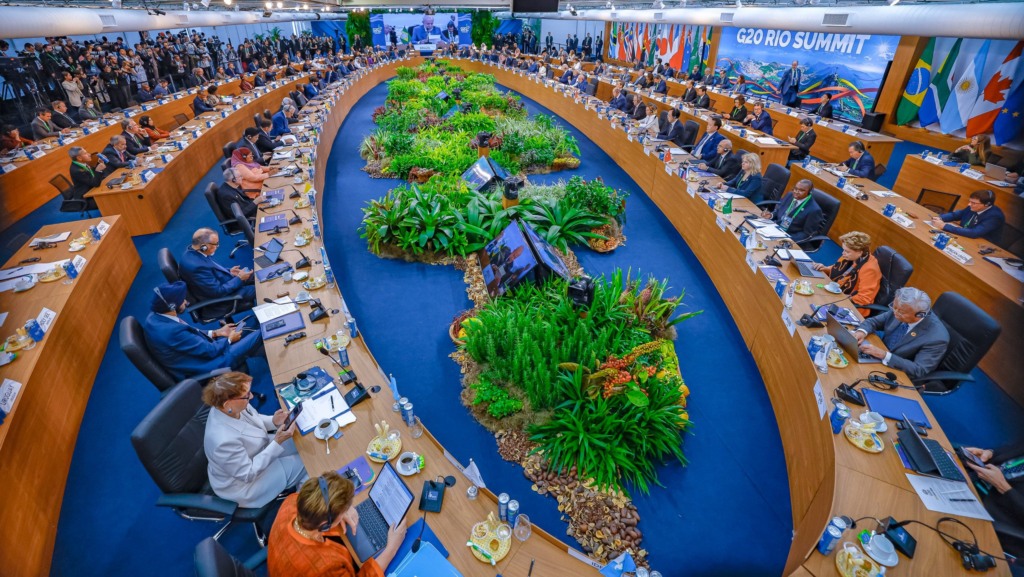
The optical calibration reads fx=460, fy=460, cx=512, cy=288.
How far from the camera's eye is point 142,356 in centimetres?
337

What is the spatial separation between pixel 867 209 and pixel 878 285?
262cm

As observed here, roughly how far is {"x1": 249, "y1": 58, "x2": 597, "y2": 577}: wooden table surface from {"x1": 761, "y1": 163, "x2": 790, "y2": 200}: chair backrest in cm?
607

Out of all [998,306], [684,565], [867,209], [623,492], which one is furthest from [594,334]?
[867,209]

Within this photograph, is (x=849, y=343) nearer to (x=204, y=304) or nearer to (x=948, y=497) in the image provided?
(x=948, y=497)

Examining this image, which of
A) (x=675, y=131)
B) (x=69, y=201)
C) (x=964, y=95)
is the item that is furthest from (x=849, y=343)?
(x=964, y=95)

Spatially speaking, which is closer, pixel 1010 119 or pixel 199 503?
pixel 199 503

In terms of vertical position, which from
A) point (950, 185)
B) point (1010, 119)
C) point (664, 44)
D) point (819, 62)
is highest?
point (664, 44)

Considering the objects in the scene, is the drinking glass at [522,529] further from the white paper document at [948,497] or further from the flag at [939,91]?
the flag at [939,91]

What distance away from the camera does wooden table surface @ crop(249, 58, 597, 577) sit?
2322mm

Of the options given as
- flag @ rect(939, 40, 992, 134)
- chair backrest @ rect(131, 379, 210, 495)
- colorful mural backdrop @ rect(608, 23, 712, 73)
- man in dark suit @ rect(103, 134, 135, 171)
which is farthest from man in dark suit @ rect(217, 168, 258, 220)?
colorful mural backdrop @ rect(608, 23, 712, 73)

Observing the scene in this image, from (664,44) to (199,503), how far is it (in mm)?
24987

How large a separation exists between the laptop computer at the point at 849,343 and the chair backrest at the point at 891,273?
1.21 meters

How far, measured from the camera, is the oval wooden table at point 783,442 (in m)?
2.37

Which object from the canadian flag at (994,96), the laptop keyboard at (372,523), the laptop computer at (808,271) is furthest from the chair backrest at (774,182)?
the canadian flag at (994,96)
